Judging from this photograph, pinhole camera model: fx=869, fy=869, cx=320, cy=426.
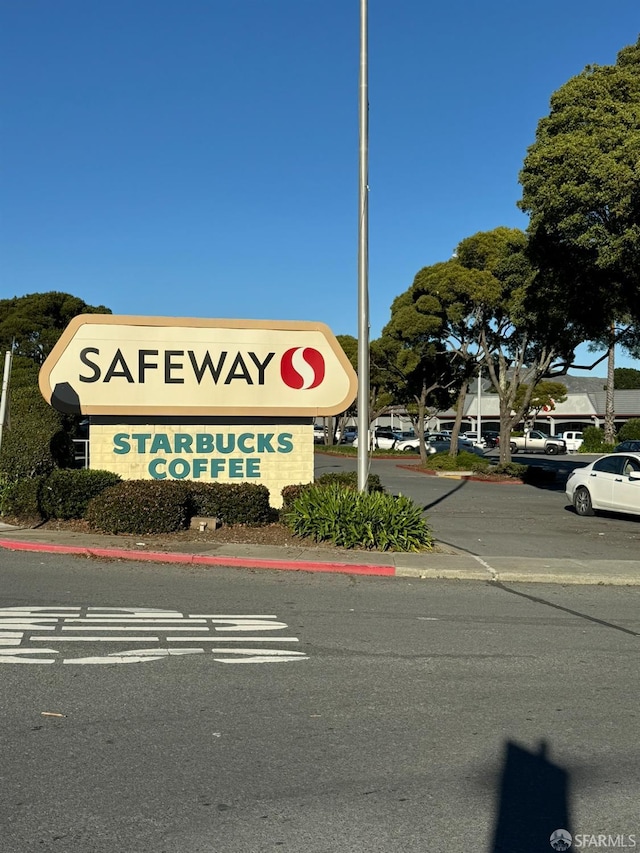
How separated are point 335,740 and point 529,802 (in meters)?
1.34

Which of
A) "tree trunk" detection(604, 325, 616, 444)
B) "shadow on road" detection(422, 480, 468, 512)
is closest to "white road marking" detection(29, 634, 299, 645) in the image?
"shadow on road" detection(422, 480, 468, 512)

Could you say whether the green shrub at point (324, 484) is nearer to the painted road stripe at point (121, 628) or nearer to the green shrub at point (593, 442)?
the painted road stripe at point (121, 628)

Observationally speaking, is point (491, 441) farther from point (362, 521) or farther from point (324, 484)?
point (362, 521)

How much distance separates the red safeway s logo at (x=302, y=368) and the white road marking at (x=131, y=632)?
9474 mm

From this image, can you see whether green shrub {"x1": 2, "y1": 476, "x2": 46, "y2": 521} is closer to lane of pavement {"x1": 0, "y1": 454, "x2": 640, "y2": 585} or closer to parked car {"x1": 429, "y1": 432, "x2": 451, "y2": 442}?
lane of pavement {"x1": 0, "y1": 454, "x2": 640, "y2": 585}

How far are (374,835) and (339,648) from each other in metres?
3.75

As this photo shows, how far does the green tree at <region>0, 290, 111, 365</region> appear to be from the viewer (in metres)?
52.2

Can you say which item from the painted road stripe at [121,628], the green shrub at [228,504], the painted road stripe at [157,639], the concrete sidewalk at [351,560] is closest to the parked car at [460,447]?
the green shrub at [228,504]

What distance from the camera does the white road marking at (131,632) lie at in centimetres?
745

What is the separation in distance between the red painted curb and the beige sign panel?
13.9 feet

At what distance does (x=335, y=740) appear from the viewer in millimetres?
5492

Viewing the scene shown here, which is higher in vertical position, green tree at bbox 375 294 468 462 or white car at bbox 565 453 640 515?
green tree at bbox 375 294 468 462

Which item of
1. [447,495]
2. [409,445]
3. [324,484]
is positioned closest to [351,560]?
[324,484]

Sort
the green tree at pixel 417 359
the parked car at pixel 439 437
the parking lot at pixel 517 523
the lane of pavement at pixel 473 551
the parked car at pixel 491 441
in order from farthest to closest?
the parked car at pixel 491 441
the parked car at pixel 439 437
the green tree at pixel 417 359
the parking lot at pixel 517 523
the lane of pavement at pixel 473 551
